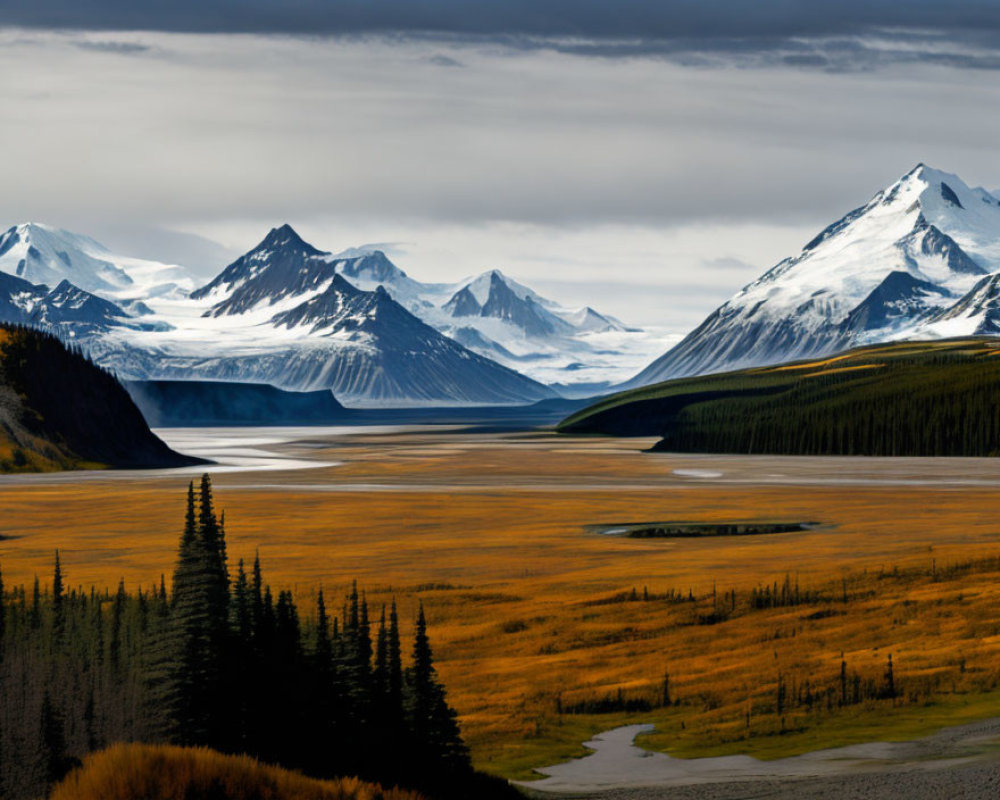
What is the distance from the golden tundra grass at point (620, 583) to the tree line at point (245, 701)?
6.48 metres

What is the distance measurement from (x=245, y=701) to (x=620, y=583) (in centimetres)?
4433

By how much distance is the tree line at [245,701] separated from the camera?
38.9 meters

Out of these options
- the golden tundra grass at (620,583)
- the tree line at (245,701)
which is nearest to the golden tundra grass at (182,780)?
the tree line at (245,701)

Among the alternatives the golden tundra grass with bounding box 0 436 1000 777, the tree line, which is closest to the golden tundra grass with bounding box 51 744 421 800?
the tree line

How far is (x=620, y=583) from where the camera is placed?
83.1 meters

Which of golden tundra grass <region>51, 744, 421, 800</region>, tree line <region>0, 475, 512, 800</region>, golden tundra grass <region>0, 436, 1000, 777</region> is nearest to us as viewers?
golden tundra grass <region>51, 744, 421, 800</region>

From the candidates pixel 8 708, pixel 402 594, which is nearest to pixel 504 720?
pixel 8 708

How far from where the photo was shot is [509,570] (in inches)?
3590

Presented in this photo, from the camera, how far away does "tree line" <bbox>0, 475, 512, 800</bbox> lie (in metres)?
38.9

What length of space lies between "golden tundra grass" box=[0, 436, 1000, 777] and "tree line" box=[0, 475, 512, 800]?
6.48 metres

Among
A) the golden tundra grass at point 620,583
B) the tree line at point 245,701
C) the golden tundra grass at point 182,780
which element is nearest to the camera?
the golden tundra grass at point 182,780

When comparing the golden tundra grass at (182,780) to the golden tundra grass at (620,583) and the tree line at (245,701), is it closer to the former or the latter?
the tree line at (245,701)

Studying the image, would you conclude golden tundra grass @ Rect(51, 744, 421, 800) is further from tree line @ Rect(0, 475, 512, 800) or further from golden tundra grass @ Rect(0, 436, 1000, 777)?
golden tundra grass @ Rect(0, 436, 1000, 777)

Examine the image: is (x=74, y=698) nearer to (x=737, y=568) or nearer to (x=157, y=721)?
(x=157, y=721)
